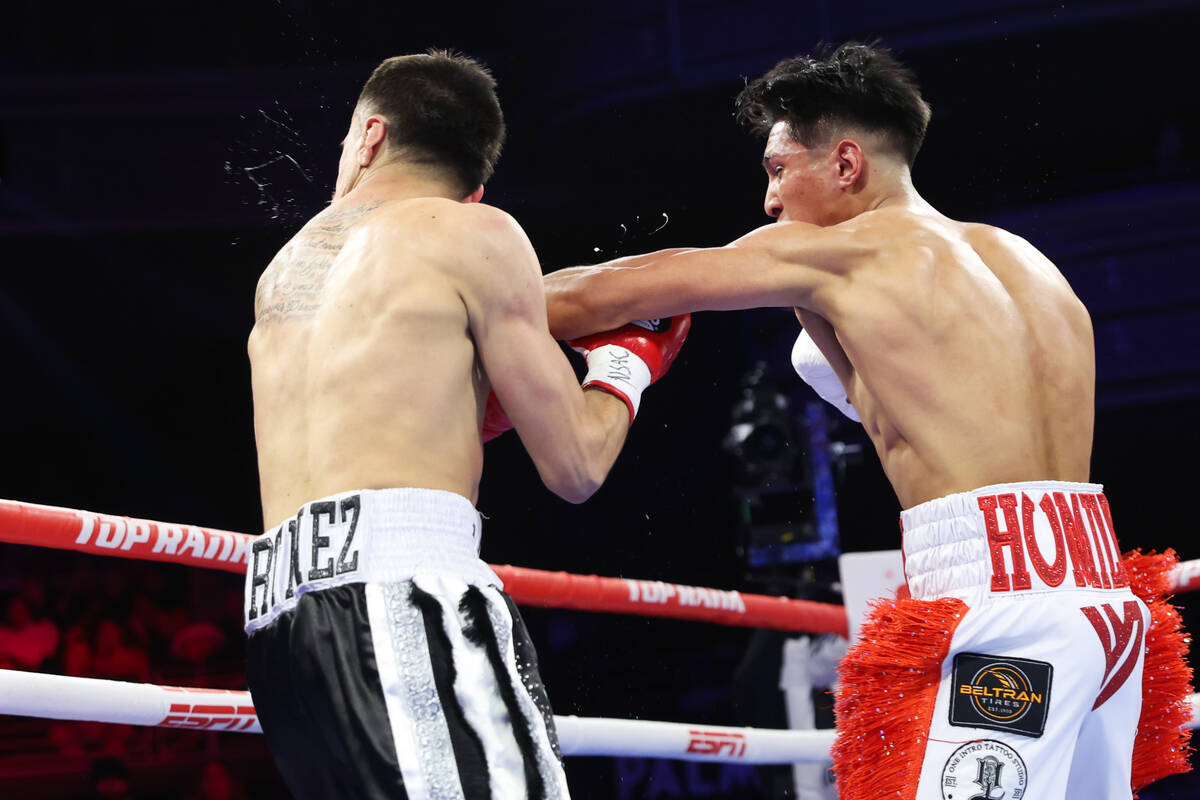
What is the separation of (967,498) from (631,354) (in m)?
0.58

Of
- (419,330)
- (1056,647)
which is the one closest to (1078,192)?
(1056,647)

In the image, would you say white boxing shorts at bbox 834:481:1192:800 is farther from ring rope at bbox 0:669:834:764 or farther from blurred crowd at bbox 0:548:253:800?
blurred crowd at bbox 0:548:253:800

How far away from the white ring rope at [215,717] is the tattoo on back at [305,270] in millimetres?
708

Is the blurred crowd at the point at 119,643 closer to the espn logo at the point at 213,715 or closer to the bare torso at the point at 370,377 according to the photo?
the espn logo at the point at 213,715

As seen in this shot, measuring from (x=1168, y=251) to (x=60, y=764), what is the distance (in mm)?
6450

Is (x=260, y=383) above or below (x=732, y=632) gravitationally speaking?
below

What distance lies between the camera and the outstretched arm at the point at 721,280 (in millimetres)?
2014

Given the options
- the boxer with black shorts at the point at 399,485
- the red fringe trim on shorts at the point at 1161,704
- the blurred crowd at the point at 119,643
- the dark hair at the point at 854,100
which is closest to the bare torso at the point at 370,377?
the boxer with black shorts at the point at 399,485

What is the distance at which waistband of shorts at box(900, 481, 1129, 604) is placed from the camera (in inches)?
68.7

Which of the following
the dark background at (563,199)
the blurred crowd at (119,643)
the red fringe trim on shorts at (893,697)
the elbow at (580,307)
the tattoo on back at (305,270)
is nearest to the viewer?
the tattoo on back at (305,270)

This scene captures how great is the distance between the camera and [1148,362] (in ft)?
22.4

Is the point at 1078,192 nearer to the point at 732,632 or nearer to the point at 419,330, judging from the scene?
the point at 732,632

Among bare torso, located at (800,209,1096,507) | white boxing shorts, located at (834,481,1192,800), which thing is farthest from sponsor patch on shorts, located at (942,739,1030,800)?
bare torso, located at (800,209,1096,507)

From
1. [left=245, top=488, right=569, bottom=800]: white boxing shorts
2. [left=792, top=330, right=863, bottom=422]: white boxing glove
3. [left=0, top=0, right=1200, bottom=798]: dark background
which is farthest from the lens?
[left=0, top=0, right=1200, bottom=798]: dark background
